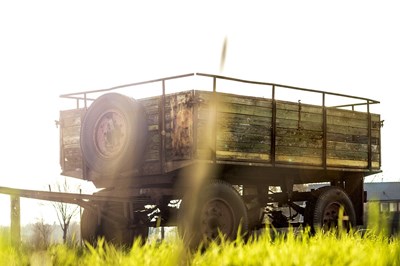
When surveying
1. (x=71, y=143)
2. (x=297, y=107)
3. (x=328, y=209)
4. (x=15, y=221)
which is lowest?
(x=328, y=209)

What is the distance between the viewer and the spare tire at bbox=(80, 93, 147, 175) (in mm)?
9562

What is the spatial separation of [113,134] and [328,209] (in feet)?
12.7

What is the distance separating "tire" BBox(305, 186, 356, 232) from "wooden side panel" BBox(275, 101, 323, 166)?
615 mm

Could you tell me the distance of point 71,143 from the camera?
11094mm

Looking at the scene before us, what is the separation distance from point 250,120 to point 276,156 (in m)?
0.77

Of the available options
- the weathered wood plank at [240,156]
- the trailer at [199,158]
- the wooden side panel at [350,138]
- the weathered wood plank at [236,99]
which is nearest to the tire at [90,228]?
the trailer at [199,158]

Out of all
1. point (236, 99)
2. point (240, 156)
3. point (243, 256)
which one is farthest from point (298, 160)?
point (243, 256)

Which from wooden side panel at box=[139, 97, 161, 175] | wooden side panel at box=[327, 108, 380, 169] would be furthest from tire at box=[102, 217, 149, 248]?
wooden side panel at box=[327, 108, 380, 169]

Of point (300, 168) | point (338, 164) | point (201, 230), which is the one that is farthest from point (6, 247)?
point (338, 164)

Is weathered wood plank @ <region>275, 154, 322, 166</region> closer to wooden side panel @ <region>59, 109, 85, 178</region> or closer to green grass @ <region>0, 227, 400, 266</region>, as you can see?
wooden side panel @ <region>59, 109, 85, 178</region>

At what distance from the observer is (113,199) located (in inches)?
381

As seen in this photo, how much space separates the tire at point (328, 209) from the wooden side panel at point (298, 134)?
0.62 meters

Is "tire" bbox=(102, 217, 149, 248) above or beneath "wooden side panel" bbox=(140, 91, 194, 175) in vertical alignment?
beneath

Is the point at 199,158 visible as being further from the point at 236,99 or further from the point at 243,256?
the point at 243,256
